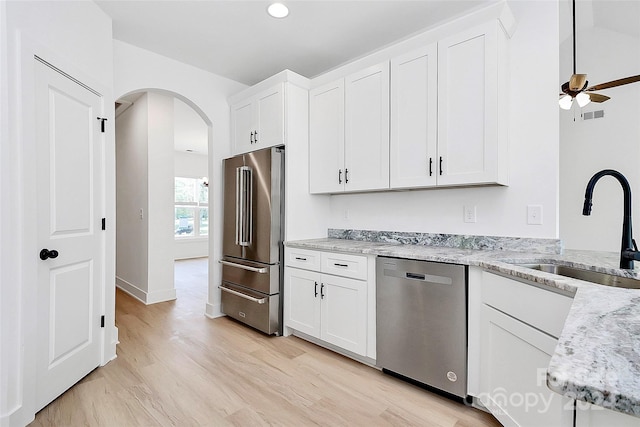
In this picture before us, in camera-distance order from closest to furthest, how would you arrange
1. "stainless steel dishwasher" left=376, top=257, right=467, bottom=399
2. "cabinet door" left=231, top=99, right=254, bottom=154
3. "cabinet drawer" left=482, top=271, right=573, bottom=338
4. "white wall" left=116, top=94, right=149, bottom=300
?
"cabinet drawer" left=482, top=271, right=573, bottom=338 < "stainless steel dishwasher" left=376, top=257, right=467, bottom=399 < "cabinet door" left=231, top=99, right=254, bottom=154 < "white wall" left=116, top=94, right=149, bottom=300

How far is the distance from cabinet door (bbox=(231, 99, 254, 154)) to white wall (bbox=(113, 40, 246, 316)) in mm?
106

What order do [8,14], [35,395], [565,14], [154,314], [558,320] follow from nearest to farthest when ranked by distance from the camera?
1. [558,320]
2. [8,14]
3. [35,395]
4. [565,14]
5. [154,314]

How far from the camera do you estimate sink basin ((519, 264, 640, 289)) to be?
145 centimetres

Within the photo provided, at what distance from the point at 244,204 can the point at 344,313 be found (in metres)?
1.43

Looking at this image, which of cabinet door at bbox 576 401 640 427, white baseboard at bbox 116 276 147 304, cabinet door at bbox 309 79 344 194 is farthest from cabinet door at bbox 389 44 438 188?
white baseboard at bbox 116 276 147 304

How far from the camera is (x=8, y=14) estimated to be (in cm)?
163

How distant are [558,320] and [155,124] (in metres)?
4.51

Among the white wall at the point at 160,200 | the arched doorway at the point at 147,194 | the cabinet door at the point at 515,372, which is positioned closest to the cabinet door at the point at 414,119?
the cabinet door at the point at 515,372

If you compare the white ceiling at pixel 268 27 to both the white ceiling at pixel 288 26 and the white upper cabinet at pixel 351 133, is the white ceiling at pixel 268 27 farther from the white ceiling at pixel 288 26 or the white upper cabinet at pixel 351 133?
the white upper cabinet at pixel 351 133

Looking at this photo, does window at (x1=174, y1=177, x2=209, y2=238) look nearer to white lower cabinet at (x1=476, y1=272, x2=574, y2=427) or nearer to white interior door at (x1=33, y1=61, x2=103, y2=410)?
white interior door at (x1=33, y1=61, x2=103, y2=410)

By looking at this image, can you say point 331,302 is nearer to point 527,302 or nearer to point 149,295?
point 527,302

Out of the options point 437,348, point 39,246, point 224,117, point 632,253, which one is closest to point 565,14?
point 632,253

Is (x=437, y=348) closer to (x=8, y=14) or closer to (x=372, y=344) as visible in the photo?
(x=372, y=344)

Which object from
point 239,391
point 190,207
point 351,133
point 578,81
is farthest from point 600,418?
point 190,207
